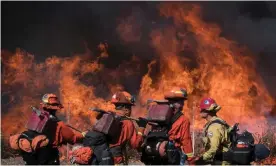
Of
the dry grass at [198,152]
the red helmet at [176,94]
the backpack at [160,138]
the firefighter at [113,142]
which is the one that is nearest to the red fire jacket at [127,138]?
the firefighter at [113,142]

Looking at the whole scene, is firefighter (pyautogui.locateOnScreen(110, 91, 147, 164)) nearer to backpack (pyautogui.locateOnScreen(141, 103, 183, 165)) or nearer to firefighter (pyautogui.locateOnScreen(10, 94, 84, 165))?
backpack (pyautogui.locateOnScreen(141, 103, 183, 165))

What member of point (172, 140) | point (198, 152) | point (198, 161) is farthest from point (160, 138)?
point (198, 152)

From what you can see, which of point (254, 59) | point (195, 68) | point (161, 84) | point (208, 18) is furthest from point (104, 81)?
point (254, 59)

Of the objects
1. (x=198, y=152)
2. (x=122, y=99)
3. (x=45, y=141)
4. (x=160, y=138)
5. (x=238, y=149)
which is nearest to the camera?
(x=45, y=141)

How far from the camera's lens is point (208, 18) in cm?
1659

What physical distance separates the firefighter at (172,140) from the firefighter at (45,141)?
1.03 m

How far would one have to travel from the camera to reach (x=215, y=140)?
19.9ft

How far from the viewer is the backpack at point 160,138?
620 centimetres

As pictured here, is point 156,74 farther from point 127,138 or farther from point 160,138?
point 160,138

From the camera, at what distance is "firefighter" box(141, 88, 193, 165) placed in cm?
622

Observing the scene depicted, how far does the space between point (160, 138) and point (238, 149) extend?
1.09 m

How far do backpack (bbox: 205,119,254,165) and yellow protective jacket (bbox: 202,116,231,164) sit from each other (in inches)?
2.0

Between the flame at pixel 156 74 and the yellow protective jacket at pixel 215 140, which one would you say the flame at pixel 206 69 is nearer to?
the flame at pixel 156 74

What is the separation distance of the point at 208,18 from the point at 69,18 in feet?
17.6
